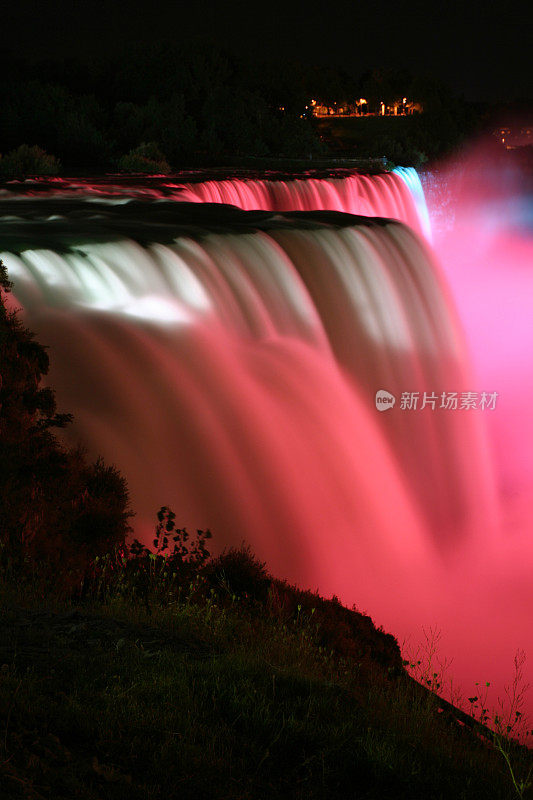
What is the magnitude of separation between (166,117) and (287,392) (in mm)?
32555

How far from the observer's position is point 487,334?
21.6 metres

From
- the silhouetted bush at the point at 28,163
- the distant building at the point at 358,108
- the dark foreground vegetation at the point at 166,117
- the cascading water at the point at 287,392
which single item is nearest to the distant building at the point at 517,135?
the distant building at the point at 358,108

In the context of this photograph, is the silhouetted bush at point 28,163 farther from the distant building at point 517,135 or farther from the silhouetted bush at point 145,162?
the distant building at point 517,135

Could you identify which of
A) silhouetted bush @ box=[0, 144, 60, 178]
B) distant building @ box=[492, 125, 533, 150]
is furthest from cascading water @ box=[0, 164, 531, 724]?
distant building @ box=[492, 125, 533, 150]

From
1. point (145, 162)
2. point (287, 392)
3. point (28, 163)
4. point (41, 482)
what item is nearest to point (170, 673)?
point (41, 482)

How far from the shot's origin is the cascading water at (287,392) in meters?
7.86

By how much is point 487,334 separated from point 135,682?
18.7 metres

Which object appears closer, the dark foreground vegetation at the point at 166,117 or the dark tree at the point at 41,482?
the dark tree at the point at 41,482

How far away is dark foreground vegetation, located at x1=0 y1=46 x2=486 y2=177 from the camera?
108 ft

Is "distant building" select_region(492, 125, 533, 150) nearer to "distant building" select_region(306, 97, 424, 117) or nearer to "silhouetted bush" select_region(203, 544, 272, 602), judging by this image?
"distant building" select_region(306, 97, 424, 117)

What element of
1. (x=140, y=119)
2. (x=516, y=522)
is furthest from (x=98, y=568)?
(x=140, y=119)

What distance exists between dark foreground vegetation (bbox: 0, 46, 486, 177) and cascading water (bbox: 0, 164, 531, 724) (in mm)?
13996

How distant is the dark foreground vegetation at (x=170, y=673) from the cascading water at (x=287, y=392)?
0.80 meters

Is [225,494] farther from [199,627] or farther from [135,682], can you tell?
[135,682]
